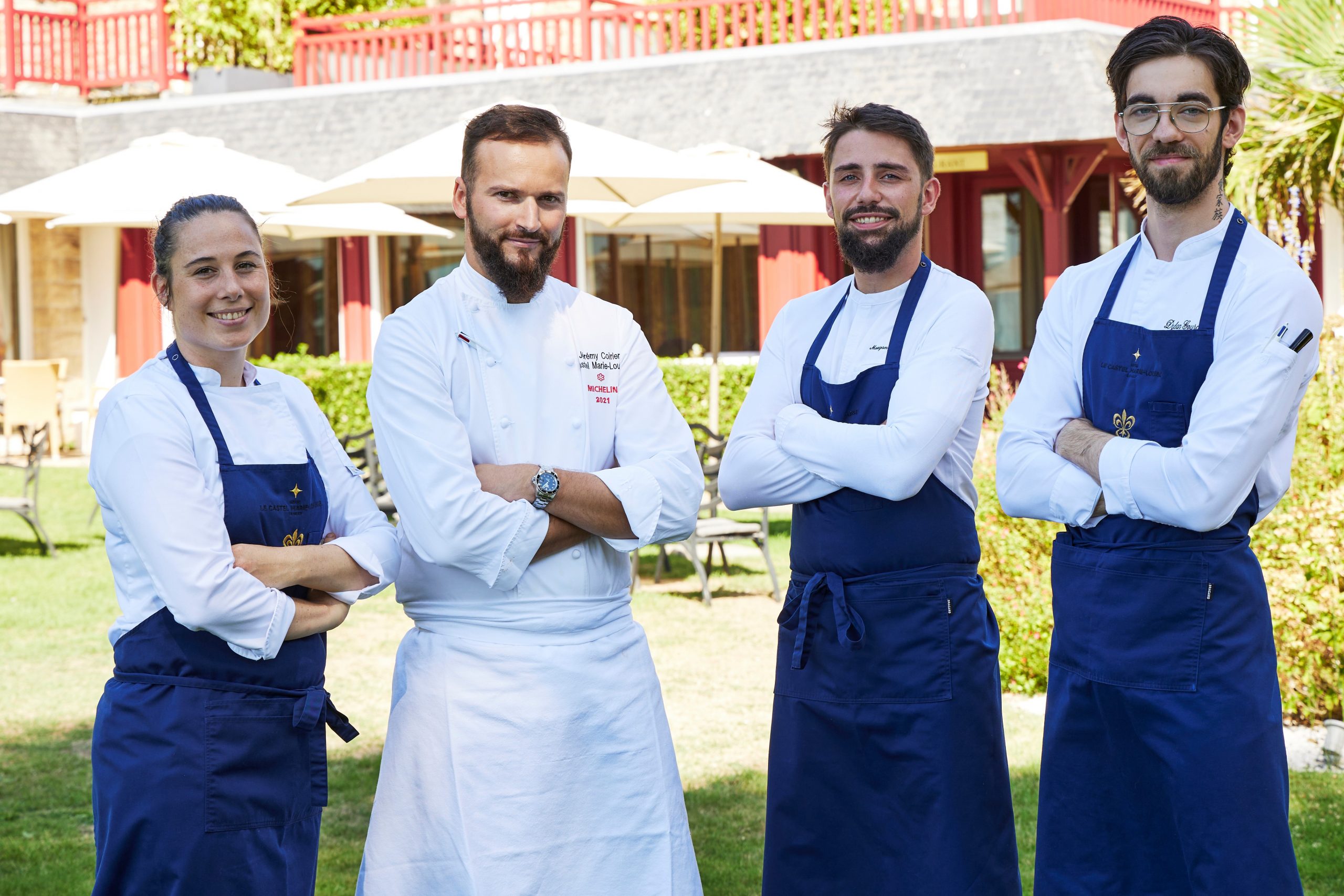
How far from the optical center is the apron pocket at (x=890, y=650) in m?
3.30

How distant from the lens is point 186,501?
108 inches

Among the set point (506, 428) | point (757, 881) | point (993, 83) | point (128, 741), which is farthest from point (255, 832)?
point (993, 83)

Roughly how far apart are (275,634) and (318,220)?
8387 mm

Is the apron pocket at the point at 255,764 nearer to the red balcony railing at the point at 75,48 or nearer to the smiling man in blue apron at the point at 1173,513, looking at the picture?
the smiling man in blue apron at the point at 1173,513

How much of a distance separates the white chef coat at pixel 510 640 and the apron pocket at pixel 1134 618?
857 millimetres

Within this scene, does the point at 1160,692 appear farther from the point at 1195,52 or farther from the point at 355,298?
the point at 355,298

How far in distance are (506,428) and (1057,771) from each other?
1398 mm

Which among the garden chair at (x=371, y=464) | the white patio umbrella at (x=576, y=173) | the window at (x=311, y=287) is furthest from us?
the window at (x=311, y=287)

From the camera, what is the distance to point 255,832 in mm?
2816

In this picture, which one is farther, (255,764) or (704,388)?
(704,388)

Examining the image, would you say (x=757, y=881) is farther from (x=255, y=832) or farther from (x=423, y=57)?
(x=423, y=57)

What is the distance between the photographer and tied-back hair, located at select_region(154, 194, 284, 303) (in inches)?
117

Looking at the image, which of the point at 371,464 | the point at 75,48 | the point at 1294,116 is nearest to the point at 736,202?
the point at 371,464

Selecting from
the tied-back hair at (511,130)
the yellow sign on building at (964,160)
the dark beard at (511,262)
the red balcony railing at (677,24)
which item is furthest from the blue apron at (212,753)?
the red balcony railing at (677,24)
